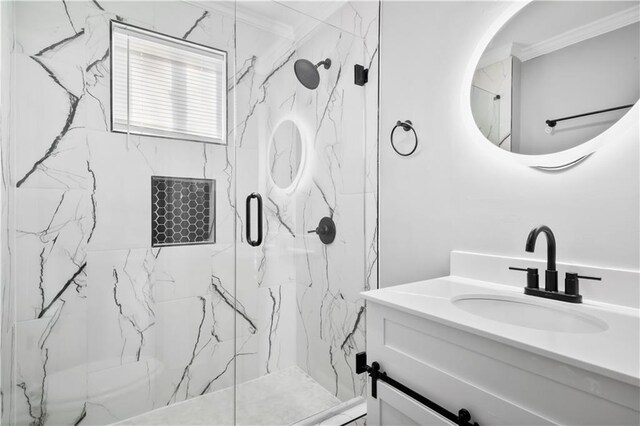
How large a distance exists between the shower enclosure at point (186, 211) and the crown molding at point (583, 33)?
76cm

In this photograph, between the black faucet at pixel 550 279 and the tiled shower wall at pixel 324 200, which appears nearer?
the black faucet at pixel 550 279

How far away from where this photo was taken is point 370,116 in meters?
1.77

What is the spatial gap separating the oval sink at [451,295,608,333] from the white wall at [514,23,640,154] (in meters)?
0.51

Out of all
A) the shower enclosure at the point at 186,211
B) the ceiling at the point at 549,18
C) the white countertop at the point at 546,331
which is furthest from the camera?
the shower enclosure at the point at 186,211

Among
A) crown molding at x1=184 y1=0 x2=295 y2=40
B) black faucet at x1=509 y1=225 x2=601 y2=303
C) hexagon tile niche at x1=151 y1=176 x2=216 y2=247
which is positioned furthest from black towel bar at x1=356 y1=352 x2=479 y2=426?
crown molding at x1=184 y1=0 x2=295 y2=40

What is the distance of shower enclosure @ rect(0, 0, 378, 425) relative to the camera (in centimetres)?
149

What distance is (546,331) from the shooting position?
2.41ft

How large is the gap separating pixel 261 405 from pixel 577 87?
70.0 inches

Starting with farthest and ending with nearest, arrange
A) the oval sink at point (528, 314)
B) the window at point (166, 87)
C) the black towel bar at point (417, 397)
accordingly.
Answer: the window at point (166, 87) → the oval sink at point (528, 314) → the black towel bar at point (417, 397)

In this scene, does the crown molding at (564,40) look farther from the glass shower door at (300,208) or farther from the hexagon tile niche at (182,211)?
the hexagon tile niche at (182,211)

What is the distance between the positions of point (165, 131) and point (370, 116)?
3.50 ft

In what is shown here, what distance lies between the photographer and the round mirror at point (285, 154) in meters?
1.53

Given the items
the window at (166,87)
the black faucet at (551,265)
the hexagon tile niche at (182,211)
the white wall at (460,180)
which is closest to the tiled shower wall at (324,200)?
the white wall at (460,180)

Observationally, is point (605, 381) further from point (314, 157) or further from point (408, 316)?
point (314, 157)
